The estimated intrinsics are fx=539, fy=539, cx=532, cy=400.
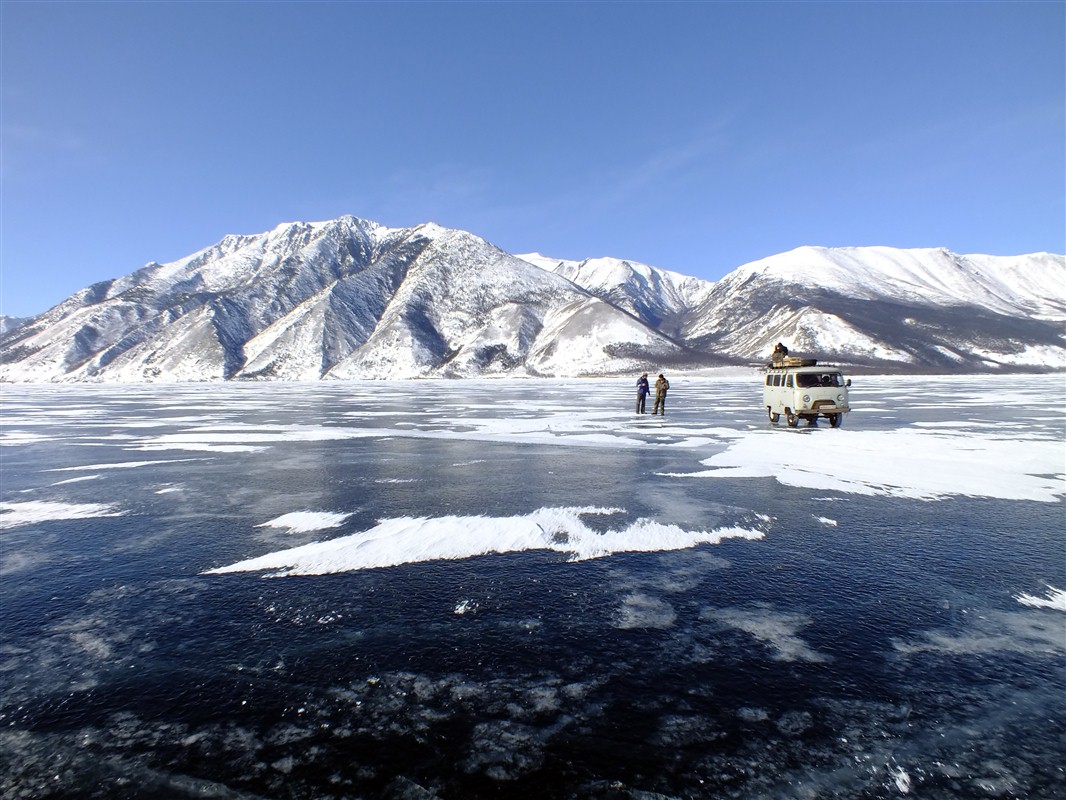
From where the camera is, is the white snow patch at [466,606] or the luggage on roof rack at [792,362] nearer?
the white snow patch at [466,606]

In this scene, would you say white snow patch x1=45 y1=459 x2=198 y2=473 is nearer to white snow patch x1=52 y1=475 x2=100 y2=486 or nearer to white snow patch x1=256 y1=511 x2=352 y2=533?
white snow patch x1=52 y1=475 x2=100 y2=486

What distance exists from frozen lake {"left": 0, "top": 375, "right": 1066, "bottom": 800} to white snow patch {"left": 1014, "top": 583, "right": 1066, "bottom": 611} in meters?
0.04

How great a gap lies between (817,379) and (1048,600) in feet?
56.0

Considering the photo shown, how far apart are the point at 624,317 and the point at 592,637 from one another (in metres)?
190

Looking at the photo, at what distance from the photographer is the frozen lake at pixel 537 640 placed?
339 centimetres

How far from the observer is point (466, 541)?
7879mm

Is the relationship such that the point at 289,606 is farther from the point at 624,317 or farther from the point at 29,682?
the point at 624,317

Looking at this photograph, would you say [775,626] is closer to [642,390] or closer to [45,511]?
[45,511]

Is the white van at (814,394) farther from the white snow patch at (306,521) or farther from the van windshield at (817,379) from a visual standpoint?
the white snow patch at (306,521)

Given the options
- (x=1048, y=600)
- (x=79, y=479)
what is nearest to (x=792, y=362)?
(x=1048, y=600)

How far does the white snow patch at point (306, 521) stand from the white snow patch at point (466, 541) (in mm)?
812

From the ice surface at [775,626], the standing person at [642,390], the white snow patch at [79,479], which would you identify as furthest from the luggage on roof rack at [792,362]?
the white snow patch at [79,479]

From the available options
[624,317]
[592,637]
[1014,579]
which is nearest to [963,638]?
[1014,579]

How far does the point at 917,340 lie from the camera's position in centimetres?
18938
